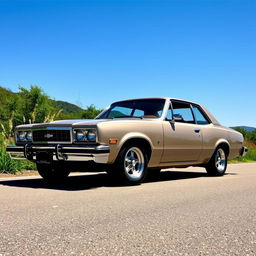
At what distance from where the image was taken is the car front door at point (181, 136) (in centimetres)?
743

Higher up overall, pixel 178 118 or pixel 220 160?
pixel 178 118

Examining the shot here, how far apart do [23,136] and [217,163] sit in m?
4.48

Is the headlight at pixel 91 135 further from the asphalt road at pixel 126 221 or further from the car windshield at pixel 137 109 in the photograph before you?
the car windshield at pixel 137 109

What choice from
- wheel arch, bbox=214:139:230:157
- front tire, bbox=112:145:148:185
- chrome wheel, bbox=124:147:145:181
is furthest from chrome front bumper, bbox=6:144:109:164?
wheel arch, bbox=214:139:230:157

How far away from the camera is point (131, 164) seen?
6812 mm

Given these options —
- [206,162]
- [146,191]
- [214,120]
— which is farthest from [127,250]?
[214,120]

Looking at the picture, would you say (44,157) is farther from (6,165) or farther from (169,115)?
(6,165)

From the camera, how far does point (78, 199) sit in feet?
17.0

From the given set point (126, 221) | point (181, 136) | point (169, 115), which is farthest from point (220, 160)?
point (126, 221)

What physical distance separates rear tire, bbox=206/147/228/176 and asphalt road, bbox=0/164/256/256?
7.76ft

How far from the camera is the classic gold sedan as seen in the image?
20.4 ft

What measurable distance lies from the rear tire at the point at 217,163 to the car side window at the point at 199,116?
0.73m

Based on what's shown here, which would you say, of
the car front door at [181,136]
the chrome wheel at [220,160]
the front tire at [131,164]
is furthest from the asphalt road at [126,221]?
the chrome wheel at [220,160]

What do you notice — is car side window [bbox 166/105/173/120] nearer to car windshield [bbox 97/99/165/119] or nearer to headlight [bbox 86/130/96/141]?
car windshield [bbox 97/99/165/119]
